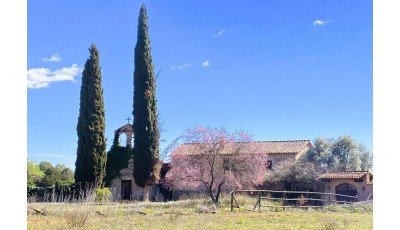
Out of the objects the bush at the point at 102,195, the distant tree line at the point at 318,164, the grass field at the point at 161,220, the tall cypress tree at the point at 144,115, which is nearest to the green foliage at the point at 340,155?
the distant tree line at the point at 318,164

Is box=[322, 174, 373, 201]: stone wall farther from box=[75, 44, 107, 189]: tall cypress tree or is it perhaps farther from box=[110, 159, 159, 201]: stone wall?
box=[75, 44, 107, 189]: tall cypress tree

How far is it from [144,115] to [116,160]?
9.16 feet

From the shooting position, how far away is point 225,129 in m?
11.2

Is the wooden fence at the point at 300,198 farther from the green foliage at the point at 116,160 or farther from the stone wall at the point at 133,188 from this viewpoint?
the green foliage at the point at 116,160

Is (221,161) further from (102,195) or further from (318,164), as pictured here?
(102,195)

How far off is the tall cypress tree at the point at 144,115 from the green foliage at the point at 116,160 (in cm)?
100

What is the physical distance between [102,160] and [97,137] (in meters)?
0.72

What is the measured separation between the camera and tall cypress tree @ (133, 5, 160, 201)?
1149cm

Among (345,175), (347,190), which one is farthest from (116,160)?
(345,175)

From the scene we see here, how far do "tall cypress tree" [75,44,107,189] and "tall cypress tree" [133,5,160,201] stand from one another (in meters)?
0.94

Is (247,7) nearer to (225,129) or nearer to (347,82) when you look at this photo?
(347,82)

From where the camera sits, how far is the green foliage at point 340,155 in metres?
9.34
